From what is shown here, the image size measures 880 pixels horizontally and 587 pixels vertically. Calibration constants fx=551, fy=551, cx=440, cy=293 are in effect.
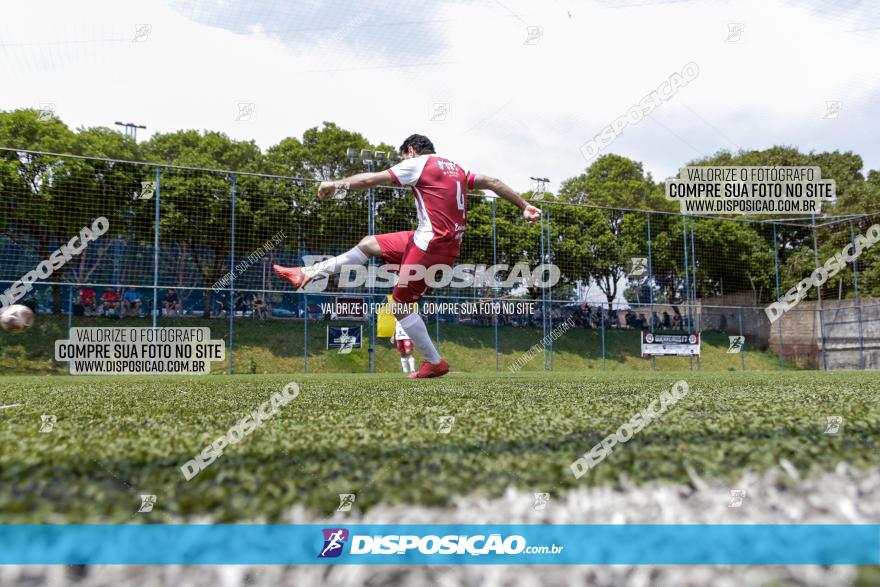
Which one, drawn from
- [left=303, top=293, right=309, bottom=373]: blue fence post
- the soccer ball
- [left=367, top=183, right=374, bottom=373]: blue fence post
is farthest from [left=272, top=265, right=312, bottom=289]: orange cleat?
[left=303, top=293, right=309, bottom=373]: blue fence post

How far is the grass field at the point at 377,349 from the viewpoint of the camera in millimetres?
14578

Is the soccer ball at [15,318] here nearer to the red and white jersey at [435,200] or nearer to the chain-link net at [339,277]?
the red and white jersey at [435,200]

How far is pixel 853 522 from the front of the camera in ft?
3.45

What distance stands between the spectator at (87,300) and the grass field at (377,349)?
277 mm

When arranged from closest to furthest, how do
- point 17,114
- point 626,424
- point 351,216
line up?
point 626,424 < point 351,216 < point 17,114

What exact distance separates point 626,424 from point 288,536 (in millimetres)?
1368

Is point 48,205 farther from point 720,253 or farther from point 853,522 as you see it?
point 720,253

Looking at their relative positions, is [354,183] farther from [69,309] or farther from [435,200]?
[69,309]

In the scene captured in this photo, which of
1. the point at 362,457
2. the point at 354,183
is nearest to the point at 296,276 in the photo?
the point at 354,183

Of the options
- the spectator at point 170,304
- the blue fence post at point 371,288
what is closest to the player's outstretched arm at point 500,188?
the blue fence post at point 371,288

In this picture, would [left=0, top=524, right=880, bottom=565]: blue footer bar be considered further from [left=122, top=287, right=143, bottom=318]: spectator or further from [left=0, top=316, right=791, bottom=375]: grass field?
[left=122, top=287, right=143, bottom=318]: spectator

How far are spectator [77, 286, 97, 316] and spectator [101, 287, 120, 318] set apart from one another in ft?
0.84

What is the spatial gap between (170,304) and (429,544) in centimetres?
1639

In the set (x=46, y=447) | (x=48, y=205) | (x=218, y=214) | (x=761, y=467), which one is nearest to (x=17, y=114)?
(x=48, y=205)
